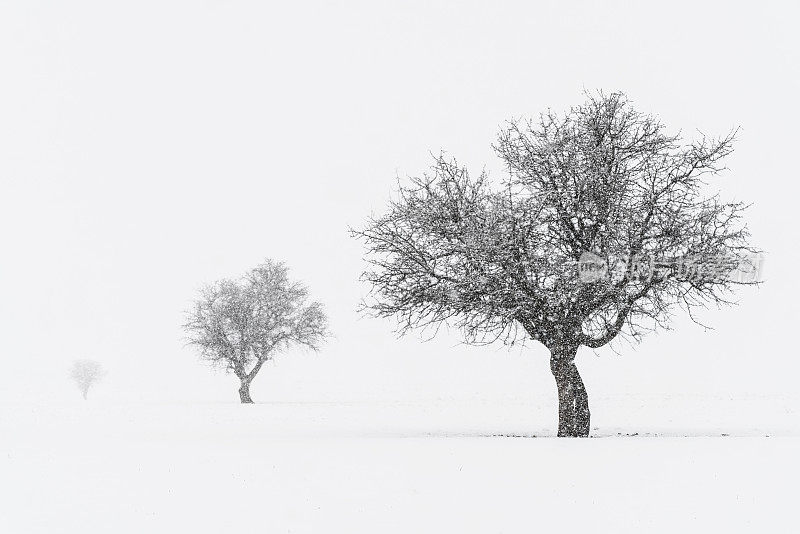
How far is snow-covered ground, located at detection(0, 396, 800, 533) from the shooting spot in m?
9.05

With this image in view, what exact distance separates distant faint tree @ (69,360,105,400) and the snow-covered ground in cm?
6456

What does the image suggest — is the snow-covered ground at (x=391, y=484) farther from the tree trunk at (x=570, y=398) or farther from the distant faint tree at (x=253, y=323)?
the distant faint tree at (x=253, y=323)

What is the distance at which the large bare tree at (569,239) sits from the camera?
17.9 meters

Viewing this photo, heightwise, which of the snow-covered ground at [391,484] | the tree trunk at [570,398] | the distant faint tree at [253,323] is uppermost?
the distant faint tree at [253,323]

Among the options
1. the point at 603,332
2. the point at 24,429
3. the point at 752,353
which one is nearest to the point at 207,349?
the point at 24,429

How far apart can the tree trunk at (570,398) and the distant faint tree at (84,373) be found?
74.5 meters

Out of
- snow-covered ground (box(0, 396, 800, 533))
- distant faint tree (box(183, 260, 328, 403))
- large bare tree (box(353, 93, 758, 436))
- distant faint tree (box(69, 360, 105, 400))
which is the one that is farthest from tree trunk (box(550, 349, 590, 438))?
distant faint tree (box(69, 360, 105, 400))

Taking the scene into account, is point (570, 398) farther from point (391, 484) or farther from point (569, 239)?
point (391, 484)

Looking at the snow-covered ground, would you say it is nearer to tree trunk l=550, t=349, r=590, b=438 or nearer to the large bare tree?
tree trunk l=550, t=349, r=590, b=438

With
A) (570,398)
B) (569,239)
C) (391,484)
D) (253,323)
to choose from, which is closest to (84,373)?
(253,323)

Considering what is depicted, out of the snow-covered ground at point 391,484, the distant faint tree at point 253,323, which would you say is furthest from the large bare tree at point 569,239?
the distant faint tree at point 253,323

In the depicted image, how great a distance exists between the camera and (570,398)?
19797 mm

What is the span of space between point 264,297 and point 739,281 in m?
33.3

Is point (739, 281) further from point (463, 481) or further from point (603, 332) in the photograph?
point (463, 481)
